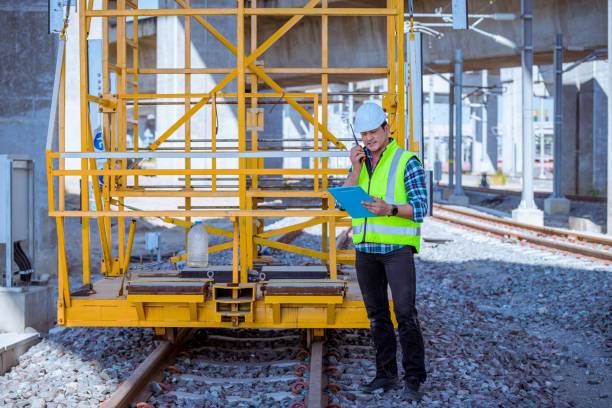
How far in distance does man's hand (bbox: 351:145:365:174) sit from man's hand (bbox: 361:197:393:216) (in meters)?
0.40

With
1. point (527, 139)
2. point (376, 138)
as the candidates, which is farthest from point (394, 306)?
point (527, 139)

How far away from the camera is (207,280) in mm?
5613

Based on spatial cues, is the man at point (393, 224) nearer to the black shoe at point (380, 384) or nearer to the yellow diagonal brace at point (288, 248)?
the black shoe at point (380, 384)

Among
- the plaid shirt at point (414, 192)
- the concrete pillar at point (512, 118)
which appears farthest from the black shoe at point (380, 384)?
the concrete pillar at point (512, 118)

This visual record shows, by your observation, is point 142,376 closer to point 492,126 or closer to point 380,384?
point 380,384

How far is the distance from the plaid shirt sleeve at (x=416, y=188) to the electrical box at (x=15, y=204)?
13.5ft

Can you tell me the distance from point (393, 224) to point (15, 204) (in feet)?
13.5

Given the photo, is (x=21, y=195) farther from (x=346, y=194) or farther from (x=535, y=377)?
(x=535, y=377)

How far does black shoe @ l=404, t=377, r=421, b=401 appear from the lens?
459 centimetres

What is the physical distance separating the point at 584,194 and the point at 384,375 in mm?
26130

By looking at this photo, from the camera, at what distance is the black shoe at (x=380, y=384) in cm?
476

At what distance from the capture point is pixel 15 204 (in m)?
6.75

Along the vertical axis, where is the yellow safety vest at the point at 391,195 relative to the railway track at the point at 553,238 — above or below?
above

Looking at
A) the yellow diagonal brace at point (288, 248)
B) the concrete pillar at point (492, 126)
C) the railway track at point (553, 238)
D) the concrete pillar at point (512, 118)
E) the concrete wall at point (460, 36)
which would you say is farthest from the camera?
the concrete pillar at point (492, 126)
